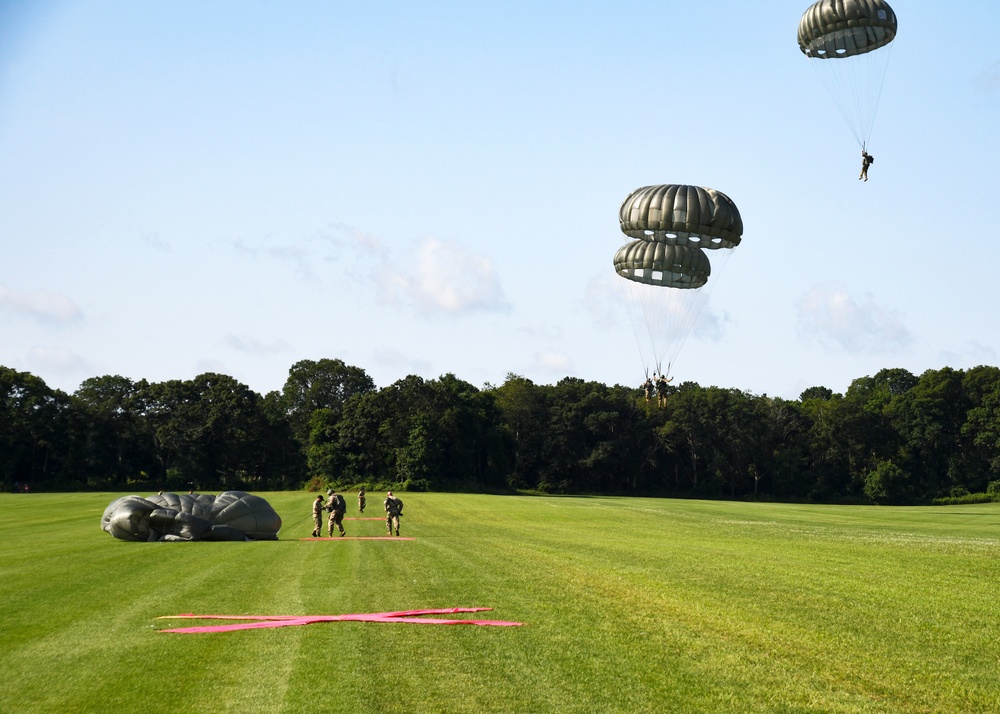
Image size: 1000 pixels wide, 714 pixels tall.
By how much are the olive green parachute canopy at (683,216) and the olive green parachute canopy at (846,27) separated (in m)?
7.31

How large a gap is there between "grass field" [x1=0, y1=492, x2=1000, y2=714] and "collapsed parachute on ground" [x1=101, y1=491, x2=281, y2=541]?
3209mm

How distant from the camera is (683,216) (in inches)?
1275

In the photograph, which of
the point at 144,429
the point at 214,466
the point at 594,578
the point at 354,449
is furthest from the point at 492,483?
the point at 594,578

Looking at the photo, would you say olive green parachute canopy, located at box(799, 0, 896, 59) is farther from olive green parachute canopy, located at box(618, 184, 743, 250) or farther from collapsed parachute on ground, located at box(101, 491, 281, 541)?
collapsed parachute on ground, located at box(101, 491, 281, 541)

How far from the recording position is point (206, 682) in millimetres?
9148

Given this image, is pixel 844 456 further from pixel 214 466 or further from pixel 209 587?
pixel 209 587

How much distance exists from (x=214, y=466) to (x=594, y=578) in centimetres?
7711

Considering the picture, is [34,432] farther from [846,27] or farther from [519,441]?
[846,27]

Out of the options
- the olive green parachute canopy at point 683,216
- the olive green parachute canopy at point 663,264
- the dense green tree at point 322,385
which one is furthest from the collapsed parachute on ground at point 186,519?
the dense green tree at point 322,385

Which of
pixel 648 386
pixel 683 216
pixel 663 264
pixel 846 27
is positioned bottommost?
pixel 648 386

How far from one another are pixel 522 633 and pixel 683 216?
76.8 feet

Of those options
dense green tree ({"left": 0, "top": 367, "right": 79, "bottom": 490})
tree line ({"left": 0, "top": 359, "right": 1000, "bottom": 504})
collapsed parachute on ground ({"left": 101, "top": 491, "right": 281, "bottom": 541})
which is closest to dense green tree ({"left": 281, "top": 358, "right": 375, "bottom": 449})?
tree line ({"left": 0, "top": 359, "right": 1000, "bottom": 504})

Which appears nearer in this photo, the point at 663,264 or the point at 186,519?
the point at 186,519

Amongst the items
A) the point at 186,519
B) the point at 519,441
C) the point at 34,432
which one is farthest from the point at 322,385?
the point at 186,519
